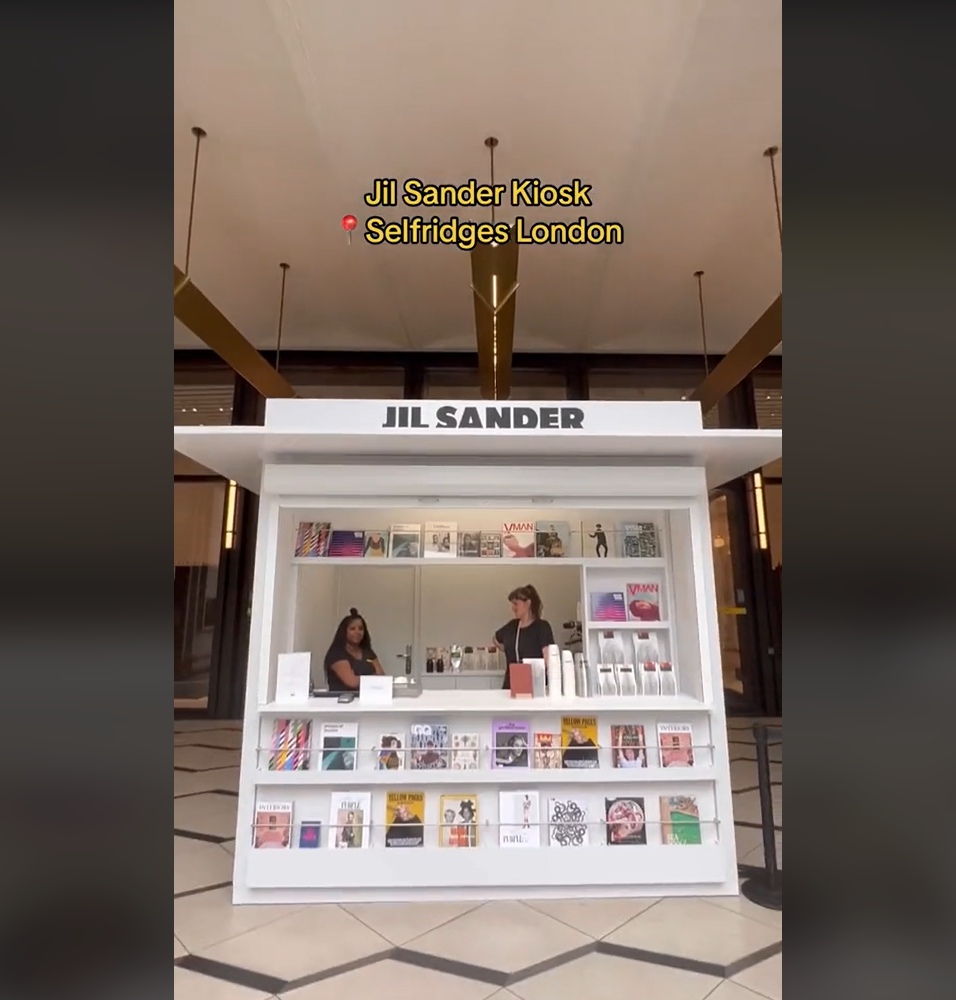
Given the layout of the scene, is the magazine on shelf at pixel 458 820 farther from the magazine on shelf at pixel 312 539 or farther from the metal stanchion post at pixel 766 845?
the magazine on shelf at pixel 312 539

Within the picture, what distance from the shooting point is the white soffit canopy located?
9.96 feet

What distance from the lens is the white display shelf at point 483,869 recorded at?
2.87 meters

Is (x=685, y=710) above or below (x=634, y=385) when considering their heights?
below

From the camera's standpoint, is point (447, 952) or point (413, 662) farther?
point (413, 662)

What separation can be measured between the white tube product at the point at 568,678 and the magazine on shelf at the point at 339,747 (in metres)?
0.98

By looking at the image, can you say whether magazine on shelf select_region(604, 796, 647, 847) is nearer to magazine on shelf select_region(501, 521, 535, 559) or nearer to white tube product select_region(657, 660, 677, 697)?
white tube product select_region(657, 660, 677, 697)

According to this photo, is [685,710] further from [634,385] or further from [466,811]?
[634,385]

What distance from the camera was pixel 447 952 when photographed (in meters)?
2.40

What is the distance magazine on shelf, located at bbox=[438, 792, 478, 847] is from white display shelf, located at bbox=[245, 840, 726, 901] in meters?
0.05

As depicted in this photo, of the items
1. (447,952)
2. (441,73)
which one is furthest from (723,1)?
(447,952)
